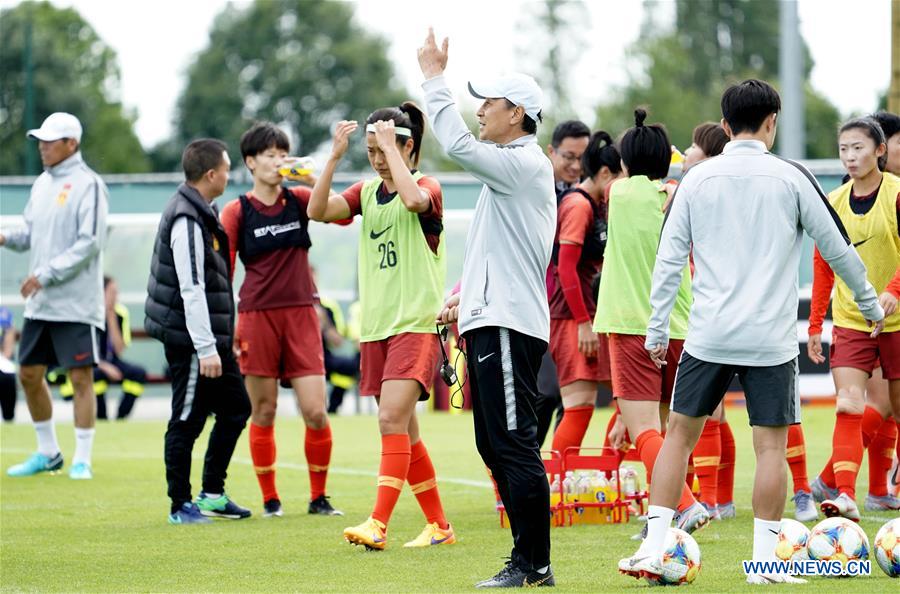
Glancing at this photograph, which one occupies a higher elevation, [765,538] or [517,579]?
[765,538]

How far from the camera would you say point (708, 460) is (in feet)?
29.6

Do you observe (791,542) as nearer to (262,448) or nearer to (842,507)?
(842,507)

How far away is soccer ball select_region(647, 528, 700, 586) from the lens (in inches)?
261

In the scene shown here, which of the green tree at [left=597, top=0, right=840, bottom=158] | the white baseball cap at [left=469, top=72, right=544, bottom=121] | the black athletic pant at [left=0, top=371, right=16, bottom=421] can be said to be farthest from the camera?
the green tree at [left=597, top=0, right=840, bottom=158]

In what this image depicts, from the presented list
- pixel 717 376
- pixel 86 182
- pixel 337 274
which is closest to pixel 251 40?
pixel 337 274

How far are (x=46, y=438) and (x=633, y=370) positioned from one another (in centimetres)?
617

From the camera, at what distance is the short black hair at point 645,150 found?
28.1 ft

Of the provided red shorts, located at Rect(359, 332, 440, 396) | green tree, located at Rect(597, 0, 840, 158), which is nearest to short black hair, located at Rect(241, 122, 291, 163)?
red shorts, located at Rect(359, 332, 440, 396)

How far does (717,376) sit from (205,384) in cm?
413

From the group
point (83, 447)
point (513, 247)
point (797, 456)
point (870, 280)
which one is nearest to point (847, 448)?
point (797, 456)

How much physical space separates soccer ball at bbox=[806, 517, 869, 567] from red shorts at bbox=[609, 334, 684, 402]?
1624 millimetres

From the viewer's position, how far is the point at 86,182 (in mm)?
12422

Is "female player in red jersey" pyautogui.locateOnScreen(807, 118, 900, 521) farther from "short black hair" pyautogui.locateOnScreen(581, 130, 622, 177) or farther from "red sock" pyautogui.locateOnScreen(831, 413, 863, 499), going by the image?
"short black hair" pyautogui.locateOnScreen(581, 130, 622, 177)

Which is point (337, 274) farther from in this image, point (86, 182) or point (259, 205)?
point (259, 205)
